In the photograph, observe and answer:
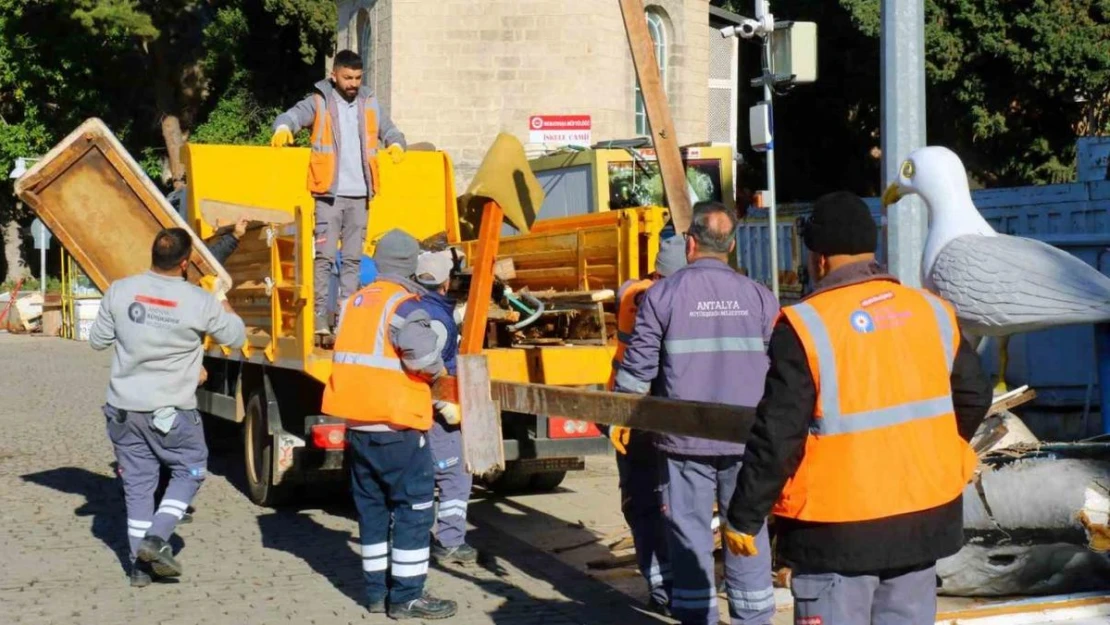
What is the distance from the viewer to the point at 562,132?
17312 millimetres

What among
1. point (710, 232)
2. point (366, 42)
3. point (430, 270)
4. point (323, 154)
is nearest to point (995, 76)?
point (366, 42)

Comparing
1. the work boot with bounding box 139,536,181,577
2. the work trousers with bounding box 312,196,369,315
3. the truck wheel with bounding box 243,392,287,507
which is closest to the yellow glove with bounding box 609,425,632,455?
the work boot with bounding box 139,536,181,577

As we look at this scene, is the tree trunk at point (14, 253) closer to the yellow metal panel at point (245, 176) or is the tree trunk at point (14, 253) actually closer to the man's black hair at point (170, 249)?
the yellow metal panel at point (245, 176)

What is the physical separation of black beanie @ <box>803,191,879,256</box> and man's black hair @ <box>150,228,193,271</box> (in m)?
4.40

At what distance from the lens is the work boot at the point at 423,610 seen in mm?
6707

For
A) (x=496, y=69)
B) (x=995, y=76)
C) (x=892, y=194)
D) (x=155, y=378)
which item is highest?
(x=496, y=69)

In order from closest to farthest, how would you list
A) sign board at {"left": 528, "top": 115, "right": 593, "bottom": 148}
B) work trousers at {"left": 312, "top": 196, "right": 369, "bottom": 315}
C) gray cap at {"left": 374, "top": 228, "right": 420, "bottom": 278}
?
gray cap at {"left": 374, "top": 228, "right": 420, "bottom": 278} < work trousers at {"left": 312, "top": 196, "right": 369, "bottom": 315} < sign board at {"left": 528, "top": 115, "right": 593, "bottom": 148}

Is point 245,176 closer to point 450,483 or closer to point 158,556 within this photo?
point 450,483

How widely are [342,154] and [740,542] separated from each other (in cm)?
609

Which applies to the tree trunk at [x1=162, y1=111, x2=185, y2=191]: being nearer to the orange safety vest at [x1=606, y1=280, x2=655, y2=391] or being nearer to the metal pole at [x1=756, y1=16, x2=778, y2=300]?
the metal pole at [x1=756, y1=16, x2=778, y2=300]

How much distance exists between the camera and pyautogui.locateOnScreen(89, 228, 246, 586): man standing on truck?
299 inches

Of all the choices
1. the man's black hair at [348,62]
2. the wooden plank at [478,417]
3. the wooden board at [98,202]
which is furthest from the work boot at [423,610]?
the wooden board at [98,202]

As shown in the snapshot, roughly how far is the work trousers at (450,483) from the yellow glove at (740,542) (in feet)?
12.8

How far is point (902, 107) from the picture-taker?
25.4ft
